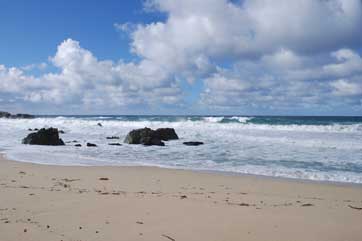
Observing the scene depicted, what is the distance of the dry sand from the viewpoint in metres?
5.08

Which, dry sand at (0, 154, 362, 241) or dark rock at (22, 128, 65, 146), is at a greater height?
dark rock at (22, 128, 65, 146)

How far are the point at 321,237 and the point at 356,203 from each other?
2.93 meters

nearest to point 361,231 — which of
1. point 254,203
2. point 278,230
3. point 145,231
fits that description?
point 278,230

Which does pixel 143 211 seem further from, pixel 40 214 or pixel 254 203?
pixel 254 203

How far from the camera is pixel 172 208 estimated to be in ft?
21.3

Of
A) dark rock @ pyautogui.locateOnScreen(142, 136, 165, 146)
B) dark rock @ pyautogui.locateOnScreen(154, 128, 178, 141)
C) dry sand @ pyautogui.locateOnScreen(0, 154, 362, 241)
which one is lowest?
dry sand @ pyautogui.locateOnScreen(0, 154, 362, 241)

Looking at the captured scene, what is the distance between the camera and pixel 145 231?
5.13 m

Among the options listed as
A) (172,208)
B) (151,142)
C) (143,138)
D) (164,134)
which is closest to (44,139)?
(143,138)

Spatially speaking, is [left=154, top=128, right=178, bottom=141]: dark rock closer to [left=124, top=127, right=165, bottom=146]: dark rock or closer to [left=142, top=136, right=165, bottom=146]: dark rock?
[left=124, top=127, right=165, bottom=146]: dark rock

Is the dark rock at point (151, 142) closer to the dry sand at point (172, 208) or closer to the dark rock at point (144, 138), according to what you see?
the dark rock at point (144, 138)

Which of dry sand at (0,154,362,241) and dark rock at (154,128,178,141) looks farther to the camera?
dark rock at (154,128,178,141)

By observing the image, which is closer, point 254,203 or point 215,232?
point 215,232

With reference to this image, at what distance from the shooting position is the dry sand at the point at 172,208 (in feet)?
16.7

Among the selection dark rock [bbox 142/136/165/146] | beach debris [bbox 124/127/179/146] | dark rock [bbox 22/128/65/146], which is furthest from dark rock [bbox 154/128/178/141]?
dark rock [bbox 22/128/65/146]
